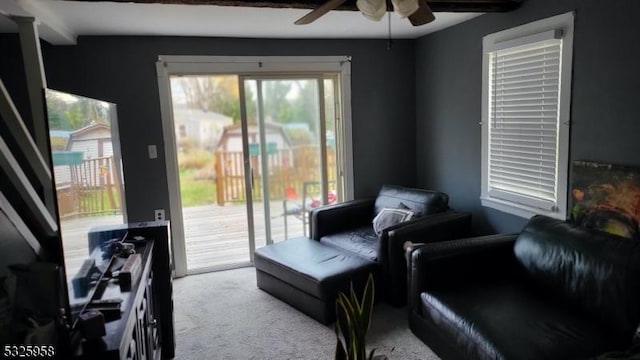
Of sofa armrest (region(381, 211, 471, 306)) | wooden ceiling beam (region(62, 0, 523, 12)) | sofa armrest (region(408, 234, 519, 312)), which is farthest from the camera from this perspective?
sofa armrest (region(381, 211, 471, 306))

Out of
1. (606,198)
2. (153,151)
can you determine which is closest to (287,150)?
(153,151)

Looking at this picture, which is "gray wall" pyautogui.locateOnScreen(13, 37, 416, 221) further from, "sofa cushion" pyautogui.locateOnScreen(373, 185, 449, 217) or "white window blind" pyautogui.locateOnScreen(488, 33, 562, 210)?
"white window blind" pyautogui.locateOnScreen(488, 33, 562, 210)

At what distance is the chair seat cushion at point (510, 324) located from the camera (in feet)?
6.28

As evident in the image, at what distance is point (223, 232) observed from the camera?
17.3 ft

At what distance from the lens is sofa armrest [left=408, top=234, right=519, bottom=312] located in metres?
2.60

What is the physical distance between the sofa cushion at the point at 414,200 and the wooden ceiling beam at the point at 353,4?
150 centimetres

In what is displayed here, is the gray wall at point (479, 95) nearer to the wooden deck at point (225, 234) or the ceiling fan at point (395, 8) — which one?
the ceiling fan at point (395, 8)

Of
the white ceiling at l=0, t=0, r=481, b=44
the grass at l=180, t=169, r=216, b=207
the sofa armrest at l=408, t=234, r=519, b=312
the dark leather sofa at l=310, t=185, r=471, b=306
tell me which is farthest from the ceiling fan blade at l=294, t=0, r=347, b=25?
the grass at l=180, t=169, r=216, b=207

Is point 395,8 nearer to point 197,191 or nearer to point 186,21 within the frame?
point 186,21

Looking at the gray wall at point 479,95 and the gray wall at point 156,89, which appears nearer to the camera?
the gray wall at point 479,95

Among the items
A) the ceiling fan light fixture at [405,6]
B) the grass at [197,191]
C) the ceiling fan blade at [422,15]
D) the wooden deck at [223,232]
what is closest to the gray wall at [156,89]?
the wooden deck at [223,232]

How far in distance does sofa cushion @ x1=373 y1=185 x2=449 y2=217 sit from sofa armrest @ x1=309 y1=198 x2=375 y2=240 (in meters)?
0.10

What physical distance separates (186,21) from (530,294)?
2.97 metres

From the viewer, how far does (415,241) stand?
3.22 m
